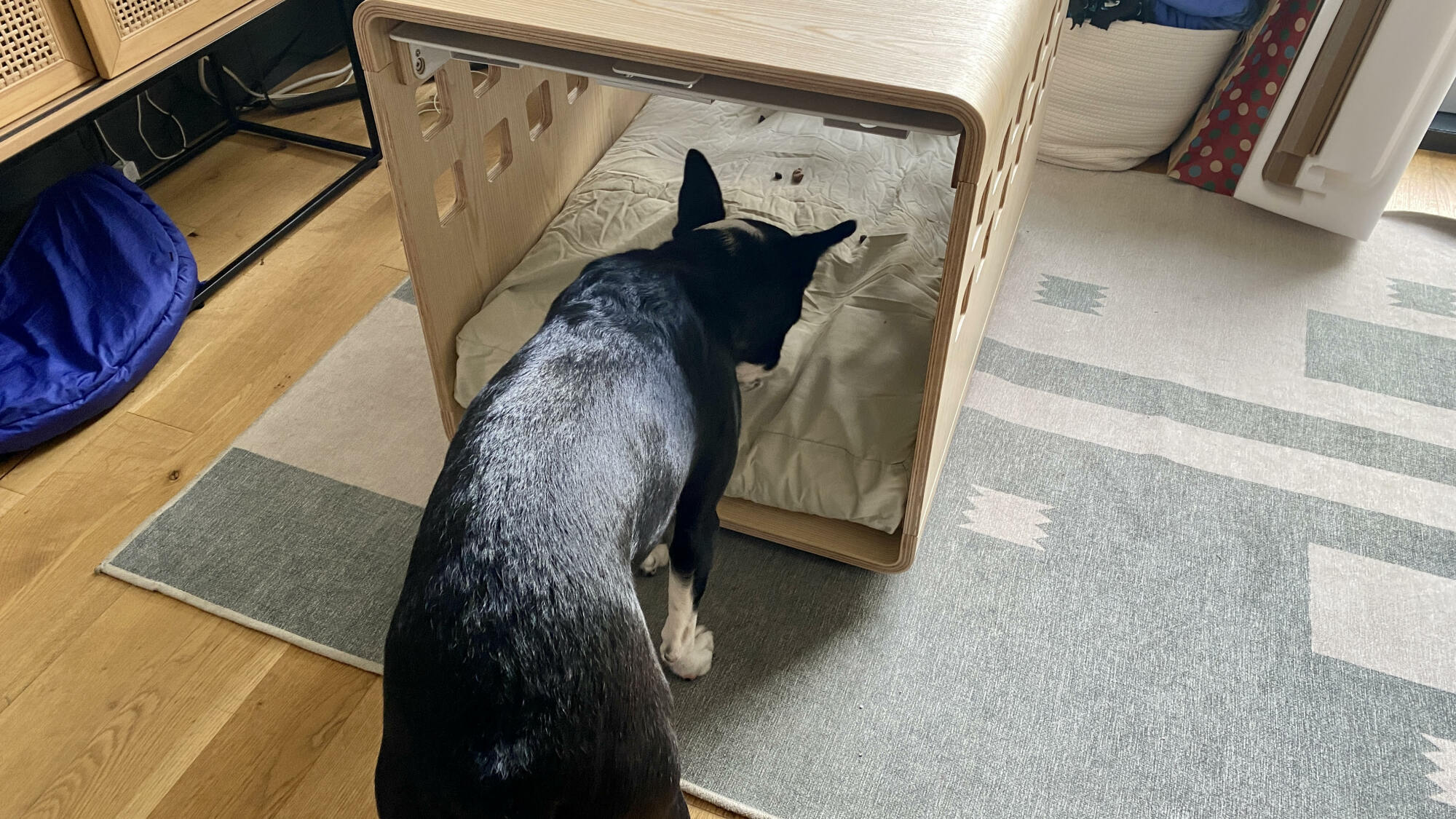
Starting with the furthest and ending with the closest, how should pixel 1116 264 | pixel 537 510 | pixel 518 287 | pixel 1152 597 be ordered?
pixel 1116 264 → pixel 518 287 → pixel 1152 597 → pixel 537 510

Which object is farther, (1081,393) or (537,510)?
(1081,393)

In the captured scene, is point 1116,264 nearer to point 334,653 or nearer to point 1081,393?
point 1081,393

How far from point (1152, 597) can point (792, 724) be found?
1.89 feet

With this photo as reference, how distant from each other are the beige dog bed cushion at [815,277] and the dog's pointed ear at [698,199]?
241 mm

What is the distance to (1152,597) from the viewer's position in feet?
4.64

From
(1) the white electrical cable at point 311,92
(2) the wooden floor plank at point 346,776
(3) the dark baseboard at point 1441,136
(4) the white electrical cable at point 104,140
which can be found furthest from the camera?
(1) the white electrical cable at point 311,92

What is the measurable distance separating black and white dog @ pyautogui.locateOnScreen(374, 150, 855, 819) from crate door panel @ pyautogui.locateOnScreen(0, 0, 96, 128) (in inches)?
38.4

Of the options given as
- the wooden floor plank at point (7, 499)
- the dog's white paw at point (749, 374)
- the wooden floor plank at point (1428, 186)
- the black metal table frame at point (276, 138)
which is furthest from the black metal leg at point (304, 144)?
the wooden floor plank at point (1428, 186)

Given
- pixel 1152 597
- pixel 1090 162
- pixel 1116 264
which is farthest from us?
pixel 1090 162

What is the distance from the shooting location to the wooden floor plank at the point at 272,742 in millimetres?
1189

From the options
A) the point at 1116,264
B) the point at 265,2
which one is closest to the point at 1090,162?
the point at 1116,264

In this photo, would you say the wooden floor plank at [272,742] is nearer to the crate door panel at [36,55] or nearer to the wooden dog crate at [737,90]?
the wooden dog crate at [737,90]

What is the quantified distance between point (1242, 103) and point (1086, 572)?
127 cm

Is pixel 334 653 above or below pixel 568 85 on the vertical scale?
below
